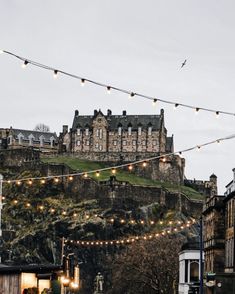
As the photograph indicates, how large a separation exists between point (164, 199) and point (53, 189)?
52.8ft

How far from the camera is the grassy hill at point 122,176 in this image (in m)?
116

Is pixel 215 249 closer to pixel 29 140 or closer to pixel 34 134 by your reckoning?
pixel 29 140

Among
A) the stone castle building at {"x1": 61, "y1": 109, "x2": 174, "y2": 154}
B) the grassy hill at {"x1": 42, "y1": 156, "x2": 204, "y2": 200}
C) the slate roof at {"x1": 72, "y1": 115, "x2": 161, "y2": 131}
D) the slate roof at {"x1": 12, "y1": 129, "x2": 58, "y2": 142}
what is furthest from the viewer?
the slate roof at {"x1": 12, "y1": 129, "x2": 58, "y2": 142}

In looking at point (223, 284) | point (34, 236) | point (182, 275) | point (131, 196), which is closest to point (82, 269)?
point (34, 236)

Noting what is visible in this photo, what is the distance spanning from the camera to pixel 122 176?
120 m

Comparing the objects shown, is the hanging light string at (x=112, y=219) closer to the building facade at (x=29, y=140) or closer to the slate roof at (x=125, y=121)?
the slate roof at (x=125, y=121)

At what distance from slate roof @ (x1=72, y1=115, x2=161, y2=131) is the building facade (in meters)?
10.1

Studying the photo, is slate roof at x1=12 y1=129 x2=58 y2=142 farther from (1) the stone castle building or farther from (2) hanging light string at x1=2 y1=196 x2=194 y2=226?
(2) hanging light string at x1=2 y1=196 x2=194 y2=226

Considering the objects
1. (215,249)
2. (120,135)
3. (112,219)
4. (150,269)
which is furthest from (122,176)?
(215,249)

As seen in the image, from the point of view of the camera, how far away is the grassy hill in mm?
115844

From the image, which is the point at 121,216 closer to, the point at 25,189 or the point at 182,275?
the point at 25,189

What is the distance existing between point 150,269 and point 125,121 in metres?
61.3

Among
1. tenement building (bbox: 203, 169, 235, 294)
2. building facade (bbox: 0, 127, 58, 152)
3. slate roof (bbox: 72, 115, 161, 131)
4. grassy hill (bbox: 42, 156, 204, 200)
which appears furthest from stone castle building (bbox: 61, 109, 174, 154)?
tenement building (bbox: 203, 169, 235, 294)

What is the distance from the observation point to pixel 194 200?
112375 mm
